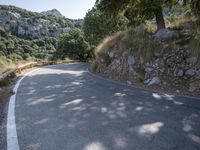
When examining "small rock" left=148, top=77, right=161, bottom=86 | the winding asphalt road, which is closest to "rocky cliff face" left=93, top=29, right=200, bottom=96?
Result: "small rock" left=148, top=77, right=161, bottom=86

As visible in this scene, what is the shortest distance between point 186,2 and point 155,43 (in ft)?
9.74

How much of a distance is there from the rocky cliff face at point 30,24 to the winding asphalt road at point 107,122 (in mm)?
82398

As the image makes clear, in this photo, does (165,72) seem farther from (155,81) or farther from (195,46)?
(195,46)

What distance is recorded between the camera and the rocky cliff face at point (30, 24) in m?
91.8

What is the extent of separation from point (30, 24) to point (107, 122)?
100558 millimetres

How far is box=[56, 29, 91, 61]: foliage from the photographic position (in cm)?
4091

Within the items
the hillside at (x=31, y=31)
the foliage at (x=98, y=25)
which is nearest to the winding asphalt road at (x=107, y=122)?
the foliage at (x=98, y=25)

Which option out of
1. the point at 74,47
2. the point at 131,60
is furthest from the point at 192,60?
the point at 74,47

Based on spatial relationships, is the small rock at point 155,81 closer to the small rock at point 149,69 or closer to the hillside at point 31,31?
the small rock at point 149,69

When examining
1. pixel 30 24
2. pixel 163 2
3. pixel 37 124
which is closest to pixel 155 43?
pixel 163 2

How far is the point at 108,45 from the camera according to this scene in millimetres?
15203

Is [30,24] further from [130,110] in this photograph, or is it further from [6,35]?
[130,110]

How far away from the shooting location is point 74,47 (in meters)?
41.5

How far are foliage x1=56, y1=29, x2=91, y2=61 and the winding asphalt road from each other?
1279 inches
